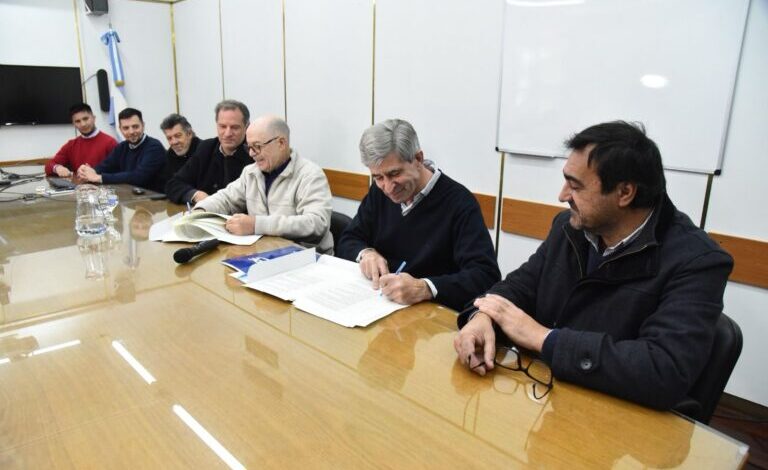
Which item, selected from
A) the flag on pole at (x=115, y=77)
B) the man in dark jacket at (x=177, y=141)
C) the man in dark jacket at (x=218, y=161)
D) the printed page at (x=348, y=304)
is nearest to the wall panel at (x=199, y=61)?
the flag on pole at (x=115, y=77)

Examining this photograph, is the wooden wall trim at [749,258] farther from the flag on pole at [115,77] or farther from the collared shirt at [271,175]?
the flag on pole at [115,77]

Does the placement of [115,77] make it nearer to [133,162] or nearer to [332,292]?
[133,162]

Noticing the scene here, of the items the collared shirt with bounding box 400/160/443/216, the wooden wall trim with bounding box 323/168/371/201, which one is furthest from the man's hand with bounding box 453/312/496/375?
the wooden wall trim with bounding box 323/168/371/201

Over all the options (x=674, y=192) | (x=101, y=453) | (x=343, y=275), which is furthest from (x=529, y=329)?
(x=674, y=192)

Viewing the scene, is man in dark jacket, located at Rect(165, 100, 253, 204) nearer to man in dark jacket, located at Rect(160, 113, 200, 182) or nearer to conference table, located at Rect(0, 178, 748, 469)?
man in dark jacket, located at Rect(160, 113, 200, 182)

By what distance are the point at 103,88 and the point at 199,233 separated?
4.33 metres

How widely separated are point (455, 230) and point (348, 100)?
2241 millimetres

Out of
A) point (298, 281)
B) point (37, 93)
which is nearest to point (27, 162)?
point (37, 93)

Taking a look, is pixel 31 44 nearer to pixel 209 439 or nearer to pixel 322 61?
pixel 322 61

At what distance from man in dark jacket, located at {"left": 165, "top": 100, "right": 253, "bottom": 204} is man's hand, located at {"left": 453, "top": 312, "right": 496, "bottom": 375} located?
219cm

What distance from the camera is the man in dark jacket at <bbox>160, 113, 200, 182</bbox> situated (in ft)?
11.8

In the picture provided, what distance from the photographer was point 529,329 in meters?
1.14

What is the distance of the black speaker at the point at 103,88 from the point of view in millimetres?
5426

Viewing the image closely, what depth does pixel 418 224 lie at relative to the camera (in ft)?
6.37
